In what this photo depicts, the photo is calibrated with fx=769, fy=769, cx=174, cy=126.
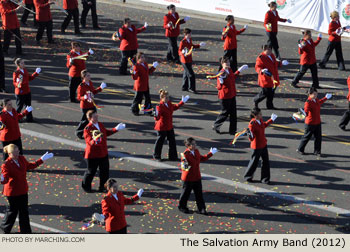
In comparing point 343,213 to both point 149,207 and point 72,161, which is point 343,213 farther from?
point 72,161

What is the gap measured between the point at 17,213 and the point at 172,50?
12.5 meters

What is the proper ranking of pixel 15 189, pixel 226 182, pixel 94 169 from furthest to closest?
pixel 226 182 < pixel 94 169 < pixel 15 189

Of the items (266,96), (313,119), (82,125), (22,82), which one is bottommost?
(82,125)

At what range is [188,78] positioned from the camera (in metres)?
23.4

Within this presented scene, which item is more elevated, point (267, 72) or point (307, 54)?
point (307, 54)

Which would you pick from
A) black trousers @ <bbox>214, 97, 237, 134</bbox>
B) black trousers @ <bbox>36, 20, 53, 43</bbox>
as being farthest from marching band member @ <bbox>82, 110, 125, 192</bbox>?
black trousers @ <bbox>36, 20, 53, 43</bbox>

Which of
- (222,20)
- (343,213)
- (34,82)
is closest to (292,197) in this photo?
(343,213)

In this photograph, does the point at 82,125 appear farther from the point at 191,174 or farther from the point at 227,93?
the point at 191,174

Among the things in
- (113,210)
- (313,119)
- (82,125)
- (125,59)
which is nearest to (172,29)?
(125,59)

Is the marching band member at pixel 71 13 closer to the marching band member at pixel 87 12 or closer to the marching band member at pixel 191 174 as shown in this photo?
the marching band member at pixel 87 12

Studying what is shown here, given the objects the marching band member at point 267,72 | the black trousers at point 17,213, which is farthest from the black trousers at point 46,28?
the black trousers at point 17,213

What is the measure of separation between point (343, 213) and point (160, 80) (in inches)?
397

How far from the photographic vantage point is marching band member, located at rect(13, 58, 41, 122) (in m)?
20.3

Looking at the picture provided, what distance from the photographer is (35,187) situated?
17094 millimetres
